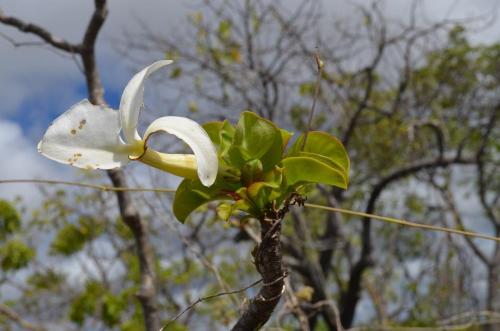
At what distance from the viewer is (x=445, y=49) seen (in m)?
5.95

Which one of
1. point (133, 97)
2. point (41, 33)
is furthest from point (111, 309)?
point (133, 97)

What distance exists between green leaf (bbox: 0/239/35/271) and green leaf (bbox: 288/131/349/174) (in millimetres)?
3989

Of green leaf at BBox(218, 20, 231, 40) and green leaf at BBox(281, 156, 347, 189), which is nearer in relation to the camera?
green leaf at BBox(281, 156, 347, 189)

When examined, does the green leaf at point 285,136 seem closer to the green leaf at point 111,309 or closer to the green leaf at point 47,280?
the green leaf at point 111,309

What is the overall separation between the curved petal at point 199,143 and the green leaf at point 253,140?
0.26 ft

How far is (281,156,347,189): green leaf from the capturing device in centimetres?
61

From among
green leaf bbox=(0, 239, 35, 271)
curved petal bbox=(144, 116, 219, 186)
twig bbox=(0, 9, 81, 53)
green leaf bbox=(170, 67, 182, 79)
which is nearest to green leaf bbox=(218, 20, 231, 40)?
green leaf bbox=(170, 67, 182, 79)

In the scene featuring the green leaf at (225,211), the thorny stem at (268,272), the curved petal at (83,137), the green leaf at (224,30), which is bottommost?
the thorny stem at (268,272)

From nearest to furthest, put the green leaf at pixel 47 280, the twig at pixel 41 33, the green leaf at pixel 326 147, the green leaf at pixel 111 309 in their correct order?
1. the green leaf at pixel 326 147
2. the twig at pixel 41 33
3. the green leaf at pixel 111 309
4. the green leaf at pixel 47 280

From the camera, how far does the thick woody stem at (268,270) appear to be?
0.59 metres

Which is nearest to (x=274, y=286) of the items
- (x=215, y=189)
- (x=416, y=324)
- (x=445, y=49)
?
(x=215, y=189)

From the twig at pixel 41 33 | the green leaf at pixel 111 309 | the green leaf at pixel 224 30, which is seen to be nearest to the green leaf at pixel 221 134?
the twig at pixel 41 33

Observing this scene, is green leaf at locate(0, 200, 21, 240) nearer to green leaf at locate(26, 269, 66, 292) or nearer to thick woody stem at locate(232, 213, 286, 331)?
green leaf at locate(26, 269, 66, 292)

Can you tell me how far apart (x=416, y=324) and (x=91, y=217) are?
3201mm
